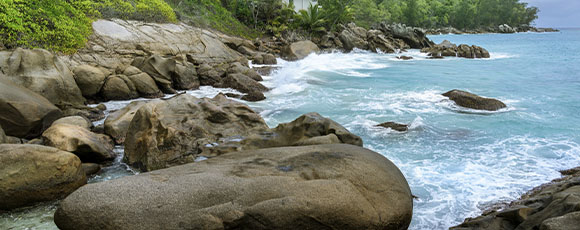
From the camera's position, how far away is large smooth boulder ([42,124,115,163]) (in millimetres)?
6316

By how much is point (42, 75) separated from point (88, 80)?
1.54 m

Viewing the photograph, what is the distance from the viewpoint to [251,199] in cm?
374

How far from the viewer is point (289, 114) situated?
11.2 m

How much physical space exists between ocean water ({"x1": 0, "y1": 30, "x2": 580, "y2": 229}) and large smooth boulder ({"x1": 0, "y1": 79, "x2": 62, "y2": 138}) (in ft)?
7.94

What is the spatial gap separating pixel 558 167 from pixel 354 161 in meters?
4.90

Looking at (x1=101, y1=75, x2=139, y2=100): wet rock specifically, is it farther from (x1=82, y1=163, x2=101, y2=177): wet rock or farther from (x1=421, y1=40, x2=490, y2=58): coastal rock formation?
(x1=421, y1=40, x2=490, y2=58): coastal rock formation

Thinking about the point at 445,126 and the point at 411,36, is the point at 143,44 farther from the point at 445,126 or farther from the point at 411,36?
the point at 411,36

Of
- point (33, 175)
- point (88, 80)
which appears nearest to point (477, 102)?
point (33, 175)

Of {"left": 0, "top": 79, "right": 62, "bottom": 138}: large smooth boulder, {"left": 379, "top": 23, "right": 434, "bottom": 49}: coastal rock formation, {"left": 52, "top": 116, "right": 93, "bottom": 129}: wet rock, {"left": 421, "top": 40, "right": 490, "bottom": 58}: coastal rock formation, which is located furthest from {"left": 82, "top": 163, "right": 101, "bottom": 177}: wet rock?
{"left": 379, "top": 23, "right": 434, "bottom": 49}: coastal rock formation

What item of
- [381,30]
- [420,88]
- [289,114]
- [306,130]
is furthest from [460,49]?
[306,130]

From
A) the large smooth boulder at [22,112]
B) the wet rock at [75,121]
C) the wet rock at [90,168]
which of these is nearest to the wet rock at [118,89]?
the large smooth boulder at [22,112]

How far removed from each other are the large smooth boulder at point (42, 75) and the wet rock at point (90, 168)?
4.40 metres

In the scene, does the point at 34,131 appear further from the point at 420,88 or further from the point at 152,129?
the point at 420,88

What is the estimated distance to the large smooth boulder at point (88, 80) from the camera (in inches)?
434
